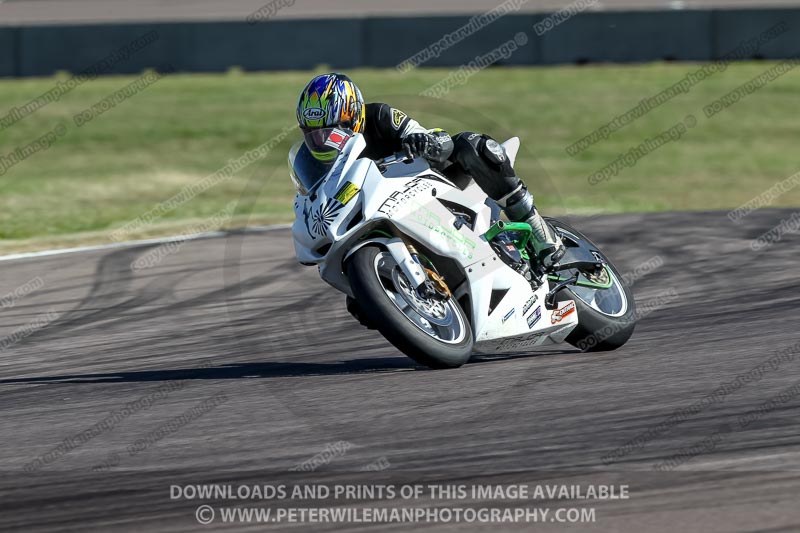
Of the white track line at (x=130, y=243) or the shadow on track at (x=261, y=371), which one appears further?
the white track line at (x=130, y=243)

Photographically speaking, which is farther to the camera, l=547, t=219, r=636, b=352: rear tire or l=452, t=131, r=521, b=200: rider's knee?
l=547, t=219, r=636, b=352: rear tire

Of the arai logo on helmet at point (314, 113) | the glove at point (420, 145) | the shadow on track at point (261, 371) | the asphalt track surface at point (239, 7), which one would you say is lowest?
the asphalt track surface at point (239, 7)

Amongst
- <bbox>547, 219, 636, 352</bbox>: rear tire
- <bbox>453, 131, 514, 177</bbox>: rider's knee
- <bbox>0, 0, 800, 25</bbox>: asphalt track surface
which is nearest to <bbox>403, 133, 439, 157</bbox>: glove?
<bbox>453, 131, 514, 177</bbox>: rider's knee

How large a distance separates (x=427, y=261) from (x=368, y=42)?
771 inches

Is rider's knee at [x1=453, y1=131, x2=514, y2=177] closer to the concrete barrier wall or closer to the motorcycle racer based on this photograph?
the motorcycle racer

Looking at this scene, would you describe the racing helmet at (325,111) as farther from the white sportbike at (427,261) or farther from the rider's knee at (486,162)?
the rider's knee at (486,162)

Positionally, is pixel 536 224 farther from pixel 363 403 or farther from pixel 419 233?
pixel 363 403

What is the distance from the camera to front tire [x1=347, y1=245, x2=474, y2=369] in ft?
21.2

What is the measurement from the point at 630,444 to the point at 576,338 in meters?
2.25

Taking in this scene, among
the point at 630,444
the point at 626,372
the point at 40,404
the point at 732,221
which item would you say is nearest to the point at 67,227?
the point at 732,221

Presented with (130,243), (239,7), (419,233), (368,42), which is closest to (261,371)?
(419,233)

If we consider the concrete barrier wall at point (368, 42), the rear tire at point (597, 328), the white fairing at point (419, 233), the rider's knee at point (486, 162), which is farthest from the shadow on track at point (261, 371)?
the concrete barrier wall at point (368, 42)

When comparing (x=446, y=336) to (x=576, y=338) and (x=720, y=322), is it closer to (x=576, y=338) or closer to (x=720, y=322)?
(x=576, y=338)

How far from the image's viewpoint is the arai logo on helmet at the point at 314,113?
6977 mm
